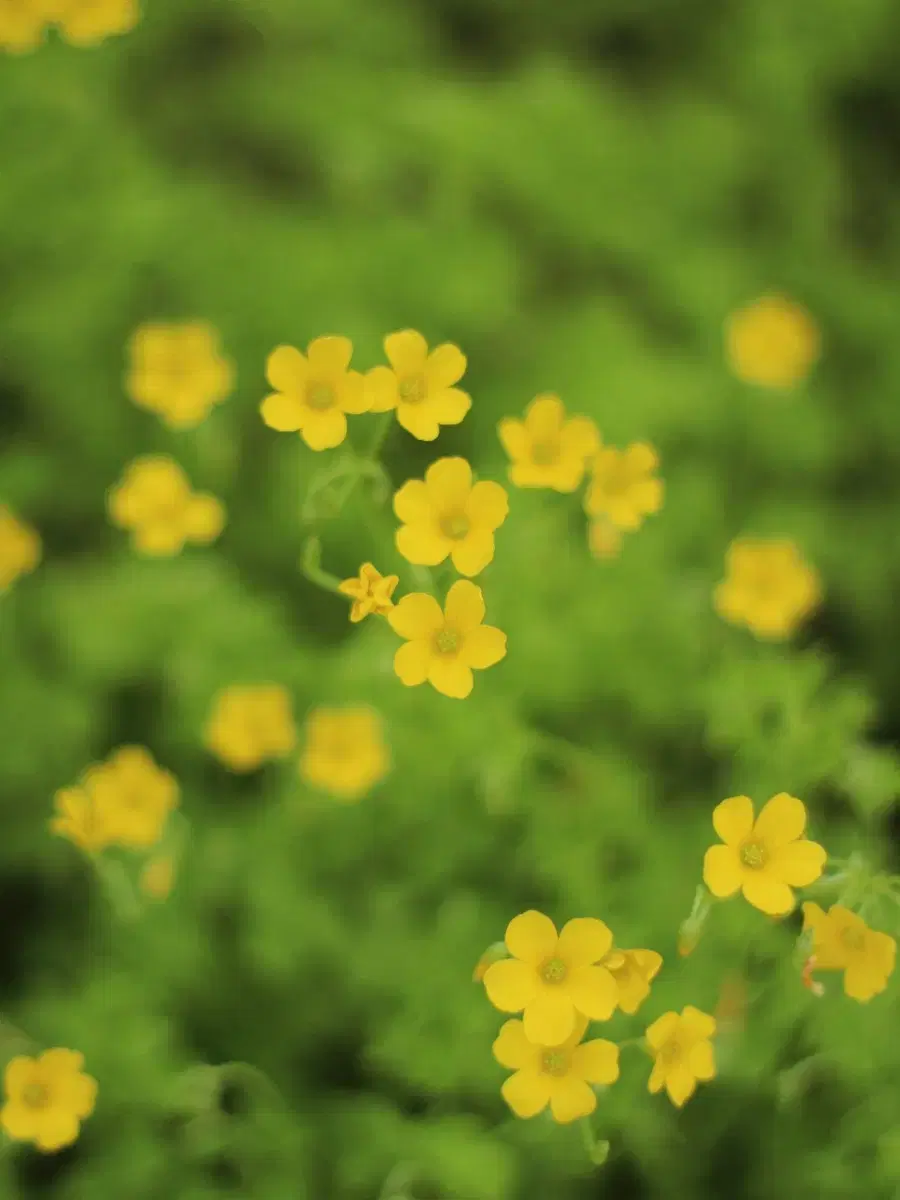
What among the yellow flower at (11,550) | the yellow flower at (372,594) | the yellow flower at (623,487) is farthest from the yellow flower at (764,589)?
the yellow flower at (11,550)

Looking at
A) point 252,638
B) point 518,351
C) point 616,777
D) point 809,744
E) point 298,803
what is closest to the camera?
point 809,744

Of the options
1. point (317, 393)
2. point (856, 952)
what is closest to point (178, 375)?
point (317, 393)

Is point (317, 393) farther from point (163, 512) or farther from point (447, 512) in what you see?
point (163, 512)

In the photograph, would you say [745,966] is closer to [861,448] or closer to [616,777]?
[616,777]

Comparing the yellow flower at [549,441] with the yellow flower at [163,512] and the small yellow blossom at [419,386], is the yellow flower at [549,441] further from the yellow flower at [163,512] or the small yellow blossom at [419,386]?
the yellow flower at [163,512]

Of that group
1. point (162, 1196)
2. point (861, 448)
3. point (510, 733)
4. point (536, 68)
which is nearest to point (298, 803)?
point (510, 733)

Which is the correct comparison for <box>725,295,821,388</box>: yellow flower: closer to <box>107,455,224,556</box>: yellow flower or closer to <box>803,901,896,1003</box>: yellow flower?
<box>107,455,224,556</box>: yellow flower
